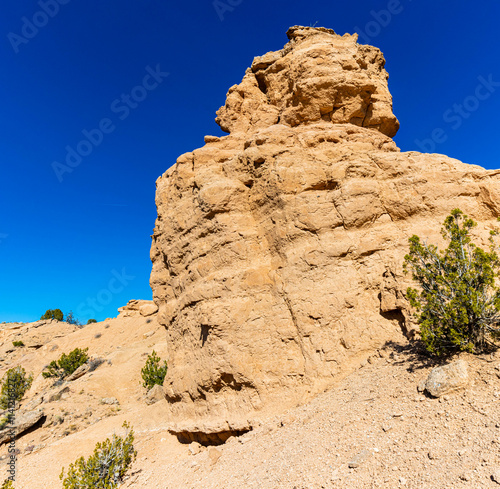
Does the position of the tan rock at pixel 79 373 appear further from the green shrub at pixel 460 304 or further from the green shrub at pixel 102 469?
the green shrub at pixel 460 304

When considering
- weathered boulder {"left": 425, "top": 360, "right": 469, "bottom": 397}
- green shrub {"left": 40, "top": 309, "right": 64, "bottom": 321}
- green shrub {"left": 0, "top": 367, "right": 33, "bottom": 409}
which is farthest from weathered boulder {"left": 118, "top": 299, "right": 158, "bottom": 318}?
weathered boulder {"left": 425, "top": 360, "right": 469, "bottom": 397}

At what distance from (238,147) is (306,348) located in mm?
8363

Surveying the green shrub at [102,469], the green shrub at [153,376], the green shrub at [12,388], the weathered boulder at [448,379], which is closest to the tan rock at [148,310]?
the green shrub at [12,388]

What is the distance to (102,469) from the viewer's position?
8.67 m

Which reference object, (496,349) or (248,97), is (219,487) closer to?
(496,349)

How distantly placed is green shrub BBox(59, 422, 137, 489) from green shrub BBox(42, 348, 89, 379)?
1771 cm

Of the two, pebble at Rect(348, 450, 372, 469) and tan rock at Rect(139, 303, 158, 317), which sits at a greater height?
tan rock at Rect(139, 303, 158, 317)

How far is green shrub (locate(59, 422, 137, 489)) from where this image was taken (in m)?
7.86

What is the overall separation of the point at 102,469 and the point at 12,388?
58.5 feet

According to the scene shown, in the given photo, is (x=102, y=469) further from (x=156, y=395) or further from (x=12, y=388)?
(x=12, y=388)

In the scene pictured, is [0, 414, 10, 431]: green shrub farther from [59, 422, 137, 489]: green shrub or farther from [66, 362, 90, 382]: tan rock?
[59, 422, 137, 489]: green shrub

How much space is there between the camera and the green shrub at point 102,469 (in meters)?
7.86

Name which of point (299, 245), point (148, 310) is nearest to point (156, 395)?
point (299, 245)

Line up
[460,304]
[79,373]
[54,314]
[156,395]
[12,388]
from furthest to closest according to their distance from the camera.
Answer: [54,314] → [79,373] → [12,388] → [156,395] → [460,304]
